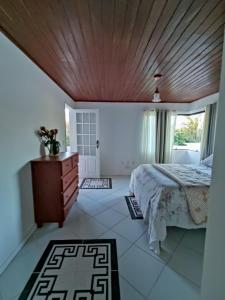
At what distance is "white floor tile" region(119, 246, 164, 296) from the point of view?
4.78ft

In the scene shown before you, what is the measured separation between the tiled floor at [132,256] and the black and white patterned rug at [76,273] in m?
0.08

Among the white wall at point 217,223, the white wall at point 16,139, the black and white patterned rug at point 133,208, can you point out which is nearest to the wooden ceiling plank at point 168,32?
the white wall at point 217,223

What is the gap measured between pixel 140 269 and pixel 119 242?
43cm

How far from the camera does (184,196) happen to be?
6.49ft

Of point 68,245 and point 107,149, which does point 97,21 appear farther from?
point 107,149

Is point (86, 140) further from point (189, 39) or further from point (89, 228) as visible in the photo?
point (189, 39)

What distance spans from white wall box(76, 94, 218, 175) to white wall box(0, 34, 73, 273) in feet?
8.78

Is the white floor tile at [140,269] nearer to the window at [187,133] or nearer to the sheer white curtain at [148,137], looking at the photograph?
the sheer white curtain at [148,137]

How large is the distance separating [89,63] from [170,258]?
2.68 metres

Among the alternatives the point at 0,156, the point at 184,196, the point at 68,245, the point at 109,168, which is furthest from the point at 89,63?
the point at 109,168

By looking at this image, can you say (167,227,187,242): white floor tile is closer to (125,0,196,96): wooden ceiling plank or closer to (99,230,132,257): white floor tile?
(99,230,132,257): white floor tile

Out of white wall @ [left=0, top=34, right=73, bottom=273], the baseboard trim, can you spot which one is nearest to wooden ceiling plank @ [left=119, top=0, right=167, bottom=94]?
white wall @ [left=0, top=34, right=73, bottom=273]

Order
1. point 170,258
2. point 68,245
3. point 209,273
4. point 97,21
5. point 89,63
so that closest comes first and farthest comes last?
point 209,273
point 97,21
point 170,258
point 68,245
point 89,63

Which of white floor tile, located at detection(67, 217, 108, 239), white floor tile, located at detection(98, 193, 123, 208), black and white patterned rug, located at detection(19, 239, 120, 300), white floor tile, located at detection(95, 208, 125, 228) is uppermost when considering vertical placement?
white floor tile, located at detection(98, 193, 123, 208)
